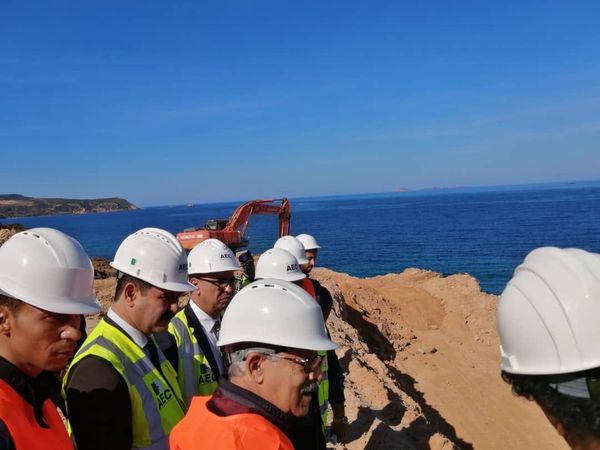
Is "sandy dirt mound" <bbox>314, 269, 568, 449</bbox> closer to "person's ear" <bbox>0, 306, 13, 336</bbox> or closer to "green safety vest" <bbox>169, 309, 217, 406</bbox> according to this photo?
"green safety vest" <bbox>169, 309, 217, 406</bbox>

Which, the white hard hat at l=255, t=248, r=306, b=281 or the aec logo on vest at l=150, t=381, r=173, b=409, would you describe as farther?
the white hard hat at l=255, t=248, r=306, b=281

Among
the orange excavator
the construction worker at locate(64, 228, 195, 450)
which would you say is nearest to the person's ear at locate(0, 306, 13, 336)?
the construction worker at locate(64, 228, 195, 450)

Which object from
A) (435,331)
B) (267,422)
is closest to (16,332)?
(267,422)

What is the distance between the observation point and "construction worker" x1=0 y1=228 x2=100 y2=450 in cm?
203

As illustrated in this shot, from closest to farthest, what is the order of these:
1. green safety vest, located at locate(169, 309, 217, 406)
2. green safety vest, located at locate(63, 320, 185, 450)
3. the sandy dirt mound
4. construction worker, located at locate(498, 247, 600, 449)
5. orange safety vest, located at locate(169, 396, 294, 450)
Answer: construction worker, located at locate(498, 247, 600, 449)
orange safety vest, located at locate(169, 396, 294, 450)
green safety vest, located at locate(63, 320, 185, 450)
green safety vest, located at locate(169, 309, 217, 406)
the sandy dirt mound

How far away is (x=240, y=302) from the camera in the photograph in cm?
232

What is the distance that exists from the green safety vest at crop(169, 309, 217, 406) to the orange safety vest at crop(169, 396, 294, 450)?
1.75m

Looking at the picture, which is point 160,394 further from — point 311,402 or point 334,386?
point 334,386

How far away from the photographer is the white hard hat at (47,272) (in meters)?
2.15

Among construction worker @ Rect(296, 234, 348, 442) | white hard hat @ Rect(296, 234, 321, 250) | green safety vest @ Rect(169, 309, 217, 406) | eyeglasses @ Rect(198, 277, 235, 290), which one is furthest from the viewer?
white hard hat @ Rect(296, 234, 321, 250)

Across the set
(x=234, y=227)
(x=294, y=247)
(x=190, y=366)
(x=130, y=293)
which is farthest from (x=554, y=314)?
(x=234, y=227)

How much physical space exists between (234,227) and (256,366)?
63.7 feet

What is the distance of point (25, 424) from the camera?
1946 millimetres

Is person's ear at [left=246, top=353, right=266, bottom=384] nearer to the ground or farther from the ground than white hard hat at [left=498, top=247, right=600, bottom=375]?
nearer to the ground
